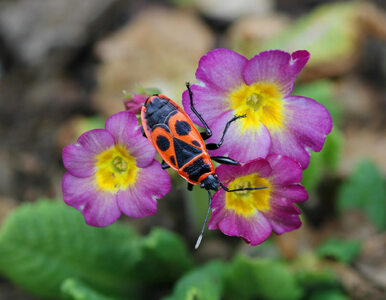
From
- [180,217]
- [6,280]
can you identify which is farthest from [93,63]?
[6,280]

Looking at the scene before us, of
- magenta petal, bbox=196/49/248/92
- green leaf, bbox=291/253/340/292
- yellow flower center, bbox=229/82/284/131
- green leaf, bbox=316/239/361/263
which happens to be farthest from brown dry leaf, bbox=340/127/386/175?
magenta petal, bbox=196/49/248/92

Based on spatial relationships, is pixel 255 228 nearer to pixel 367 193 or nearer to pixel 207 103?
pixel 207 103

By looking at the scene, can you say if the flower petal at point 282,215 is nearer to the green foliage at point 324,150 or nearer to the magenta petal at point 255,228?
the magenta petal at point 255,228

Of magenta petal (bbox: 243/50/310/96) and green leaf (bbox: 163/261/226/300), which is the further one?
green leaf (bbox: 163/261/226/300)

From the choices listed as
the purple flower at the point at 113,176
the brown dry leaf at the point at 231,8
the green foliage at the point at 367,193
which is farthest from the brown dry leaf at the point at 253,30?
the purple flower at the point at 113,176

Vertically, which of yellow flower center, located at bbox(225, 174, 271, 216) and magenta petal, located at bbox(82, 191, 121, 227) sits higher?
yellow flower center, located at bbox(225, 174, 271, 216)

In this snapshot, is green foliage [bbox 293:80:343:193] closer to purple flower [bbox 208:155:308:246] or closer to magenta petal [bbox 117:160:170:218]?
purple flower [bbox 208:155:308:246]
